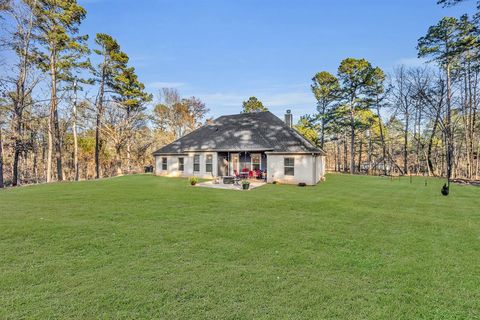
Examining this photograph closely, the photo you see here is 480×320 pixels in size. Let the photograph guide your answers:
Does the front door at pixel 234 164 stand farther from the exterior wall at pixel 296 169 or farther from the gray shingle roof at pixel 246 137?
the exterior wall at pixel 296 169

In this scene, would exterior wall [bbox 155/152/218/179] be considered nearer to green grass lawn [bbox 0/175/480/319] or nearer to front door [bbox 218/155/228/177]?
front door [bbox 218/155/228/177]

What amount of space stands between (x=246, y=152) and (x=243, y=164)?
1.20 m

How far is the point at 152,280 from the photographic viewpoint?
4055 mm

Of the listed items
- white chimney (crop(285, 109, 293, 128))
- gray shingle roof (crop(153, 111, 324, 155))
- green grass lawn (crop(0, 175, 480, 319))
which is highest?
white chimney (crop(285, 109, 293, 128))

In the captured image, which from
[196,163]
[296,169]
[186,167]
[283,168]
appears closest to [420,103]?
[296,169]


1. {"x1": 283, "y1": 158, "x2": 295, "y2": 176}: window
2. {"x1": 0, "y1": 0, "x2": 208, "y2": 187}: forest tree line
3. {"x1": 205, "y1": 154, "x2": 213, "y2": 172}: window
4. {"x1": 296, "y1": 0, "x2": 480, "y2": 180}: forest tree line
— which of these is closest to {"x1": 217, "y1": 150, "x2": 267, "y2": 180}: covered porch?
{"x1": 205, "y1": 154, "x2": 213, "y2": 172}: window

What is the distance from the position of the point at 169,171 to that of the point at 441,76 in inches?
1157

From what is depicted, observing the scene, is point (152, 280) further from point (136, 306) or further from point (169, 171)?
point (169, 171)

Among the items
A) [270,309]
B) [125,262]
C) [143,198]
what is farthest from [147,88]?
[270,309]

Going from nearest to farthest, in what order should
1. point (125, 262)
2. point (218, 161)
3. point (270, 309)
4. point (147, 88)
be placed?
point (270, 309), point (125, 262), point (218, 161), point (147, 88)

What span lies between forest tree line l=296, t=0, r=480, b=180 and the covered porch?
1021 cm

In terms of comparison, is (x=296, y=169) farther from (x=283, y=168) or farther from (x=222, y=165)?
(x=222, y=165)

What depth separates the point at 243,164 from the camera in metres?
20.1

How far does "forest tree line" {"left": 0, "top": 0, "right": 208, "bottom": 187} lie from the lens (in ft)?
60.8
